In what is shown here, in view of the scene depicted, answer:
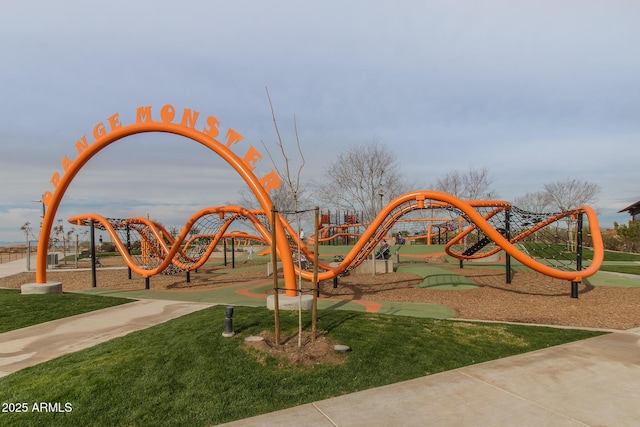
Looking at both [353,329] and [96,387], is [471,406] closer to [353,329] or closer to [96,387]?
[353,329]

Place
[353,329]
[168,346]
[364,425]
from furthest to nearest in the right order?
[353,329] → [168,346] → [364,425]

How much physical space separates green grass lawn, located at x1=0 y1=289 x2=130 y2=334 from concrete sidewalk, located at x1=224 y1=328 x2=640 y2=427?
9159mm

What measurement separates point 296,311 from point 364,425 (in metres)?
5.02

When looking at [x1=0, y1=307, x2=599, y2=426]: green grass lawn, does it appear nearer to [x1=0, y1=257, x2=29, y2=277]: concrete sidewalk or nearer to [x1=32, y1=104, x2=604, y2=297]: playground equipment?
[x1=32, y1=104, x2=604, y2=297]: playground equipment

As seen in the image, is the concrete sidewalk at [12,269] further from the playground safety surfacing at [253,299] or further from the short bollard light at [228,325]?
the short bollard light at [228,325]

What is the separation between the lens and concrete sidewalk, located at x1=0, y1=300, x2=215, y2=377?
7.23 meters

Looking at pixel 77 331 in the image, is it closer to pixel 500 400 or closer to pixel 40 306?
pixel 40 306

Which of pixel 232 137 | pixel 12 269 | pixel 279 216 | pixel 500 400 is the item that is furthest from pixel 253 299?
pixel 12 269

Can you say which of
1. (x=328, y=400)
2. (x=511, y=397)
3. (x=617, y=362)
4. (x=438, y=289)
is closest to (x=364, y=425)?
(x=328, y=400)

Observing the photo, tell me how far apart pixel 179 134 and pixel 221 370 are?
875cm

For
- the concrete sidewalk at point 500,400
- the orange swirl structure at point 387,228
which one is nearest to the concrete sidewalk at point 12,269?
the orange swirl structure at point 387,228

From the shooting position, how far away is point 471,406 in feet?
14.8

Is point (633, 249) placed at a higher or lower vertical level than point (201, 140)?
lower

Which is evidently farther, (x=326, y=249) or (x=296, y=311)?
(x=326, y=249)
